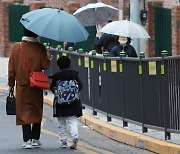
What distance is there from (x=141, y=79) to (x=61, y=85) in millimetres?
1662

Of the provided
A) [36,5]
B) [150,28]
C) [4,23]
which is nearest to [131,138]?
[150,28]

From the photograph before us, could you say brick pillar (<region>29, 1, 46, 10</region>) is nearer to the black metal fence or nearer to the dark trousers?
the black metal fence

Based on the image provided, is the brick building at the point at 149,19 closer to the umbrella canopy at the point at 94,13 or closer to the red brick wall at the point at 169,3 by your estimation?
the red brick wall at the point at 169,3

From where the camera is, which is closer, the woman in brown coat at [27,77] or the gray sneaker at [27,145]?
the woman in brown coat at [27,77]

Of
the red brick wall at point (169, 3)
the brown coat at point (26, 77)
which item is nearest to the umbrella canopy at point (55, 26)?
the brown coat at point (26, 77)

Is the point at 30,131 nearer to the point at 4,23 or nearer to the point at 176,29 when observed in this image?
the point at 176,29

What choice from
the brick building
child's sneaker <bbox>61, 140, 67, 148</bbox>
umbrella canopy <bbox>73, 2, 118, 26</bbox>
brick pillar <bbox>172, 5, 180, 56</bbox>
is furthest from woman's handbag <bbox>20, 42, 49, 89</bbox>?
brick pillar <bbox>172, 5, 180, 56</bbox>

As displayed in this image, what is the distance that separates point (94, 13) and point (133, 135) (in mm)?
8353

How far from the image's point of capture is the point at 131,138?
46.1 ft

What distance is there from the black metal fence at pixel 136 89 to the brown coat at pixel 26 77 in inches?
69.5

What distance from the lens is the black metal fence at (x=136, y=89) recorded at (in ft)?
43.5

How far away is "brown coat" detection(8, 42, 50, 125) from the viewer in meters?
13.1

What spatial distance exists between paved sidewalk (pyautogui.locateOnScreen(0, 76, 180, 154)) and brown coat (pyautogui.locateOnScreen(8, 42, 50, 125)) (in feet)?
5.57

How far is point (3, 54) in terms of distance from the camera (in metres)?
29.5
